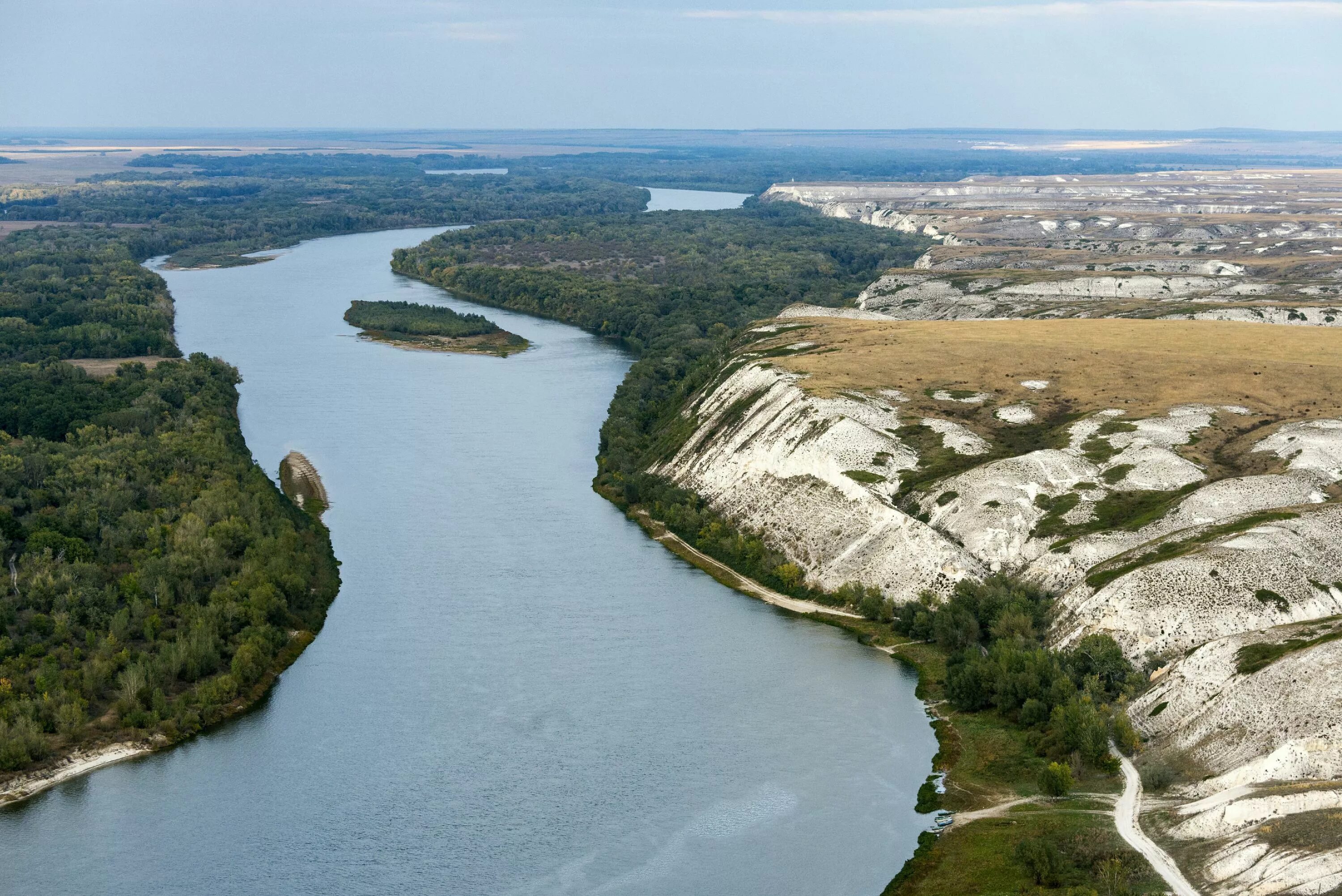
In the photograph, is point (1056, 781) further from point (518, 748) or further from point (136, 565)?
point (136, 565)

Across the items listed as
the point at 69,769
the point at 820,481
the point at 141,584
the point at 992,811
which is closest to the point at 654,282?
the point at 820,481

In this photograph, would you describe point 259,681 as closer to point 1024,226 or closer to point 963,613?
point 963,613

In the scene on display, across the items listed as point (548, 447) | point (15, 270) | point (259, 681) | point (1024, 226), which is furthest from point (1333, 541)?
point (1024, 226)

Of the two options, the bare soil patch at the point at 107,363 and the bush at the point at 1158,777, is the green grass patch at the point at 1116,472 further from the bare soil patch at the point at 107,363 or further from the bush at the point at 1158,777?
the bare soil patch at the point at 107,363

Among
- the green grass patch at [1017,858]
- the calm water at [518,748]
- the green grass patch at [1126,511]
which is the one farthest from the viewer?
the green grass patch at [1126,511]

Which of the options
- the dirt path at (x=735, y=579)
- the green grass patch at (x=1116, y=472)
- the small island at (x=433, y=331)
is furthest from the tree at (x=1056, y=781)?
the small island at (x=433, y=331)

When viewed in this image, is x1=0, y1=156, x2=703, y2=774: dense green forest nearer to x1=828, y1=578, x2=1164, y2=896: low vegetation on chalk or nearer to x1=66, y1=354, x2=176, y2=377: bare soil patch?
x1=66, y1=354, x2=176, y2=377: bare soil patch
